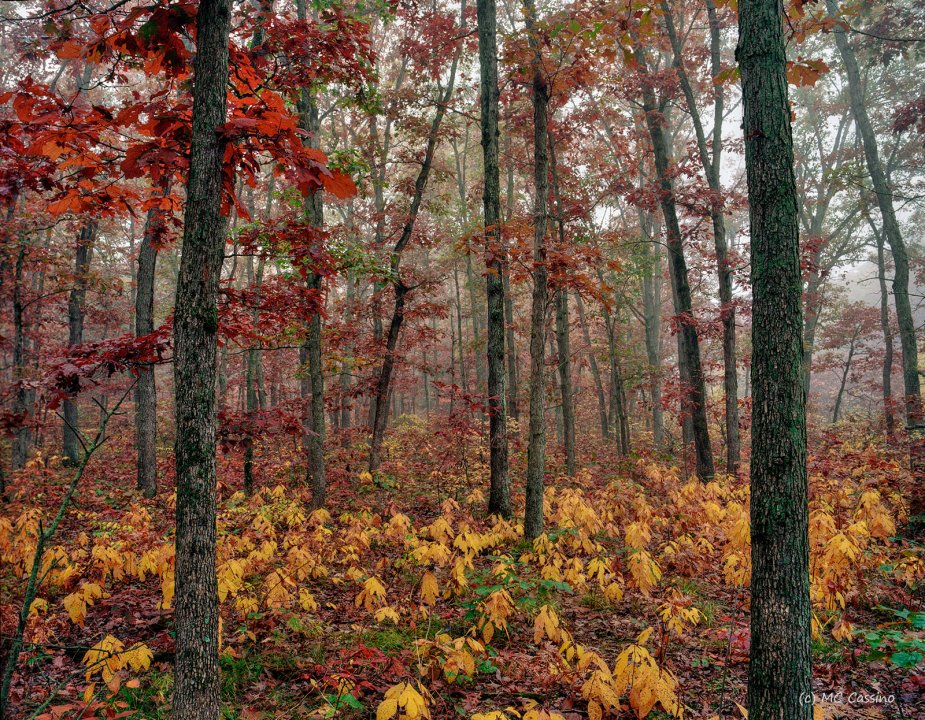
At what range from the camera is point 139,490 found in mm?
10914

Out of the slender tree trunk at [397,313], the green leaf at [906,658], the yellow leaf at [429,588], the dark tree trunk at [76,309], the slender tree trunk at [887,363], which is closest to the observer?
the green leaf at [906,658]

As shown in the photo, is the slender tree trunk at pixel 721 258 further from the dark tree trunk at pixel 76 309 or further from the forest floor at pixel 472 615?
the dark tree trunk at pixel 76 309

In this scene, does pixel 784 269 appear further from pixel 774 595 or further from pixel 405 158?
pixel 405 158

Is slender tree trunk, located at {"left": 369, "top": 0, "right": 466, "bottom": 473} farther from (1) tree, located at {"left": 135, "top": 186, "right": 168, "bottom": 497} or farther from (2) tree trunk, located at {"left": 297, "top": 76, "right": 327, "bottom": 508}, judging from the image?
(1) tree, located at {"left": 135, "top": 186, "right": 168, "bottom": 497}

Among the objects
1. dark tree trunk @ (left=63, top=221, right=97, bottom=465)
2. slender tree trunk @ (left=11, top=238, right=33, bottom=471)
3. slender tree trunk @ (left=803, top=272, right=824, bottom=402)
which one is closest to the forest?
slender tree trunk @ (left=11, top=238, right=33, bottom=471)

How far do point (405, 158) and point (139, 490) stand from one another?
961cm

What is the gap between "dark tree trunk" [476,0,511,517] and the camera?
7.91 meters

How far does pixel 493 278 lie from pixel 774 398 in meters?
5.60

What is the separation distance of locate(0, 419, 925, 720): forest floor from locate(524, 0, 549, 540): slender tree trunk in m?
0.61

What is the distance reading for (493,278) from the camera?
806 centimetres

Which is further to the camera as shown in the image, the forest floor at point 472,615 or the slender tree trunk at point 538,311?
the slender tree trunk at point 538,311

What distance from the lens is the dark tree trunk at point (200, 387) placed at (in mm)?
2688

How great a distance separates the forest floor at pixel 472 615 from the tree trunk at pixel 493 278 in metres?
0.74
